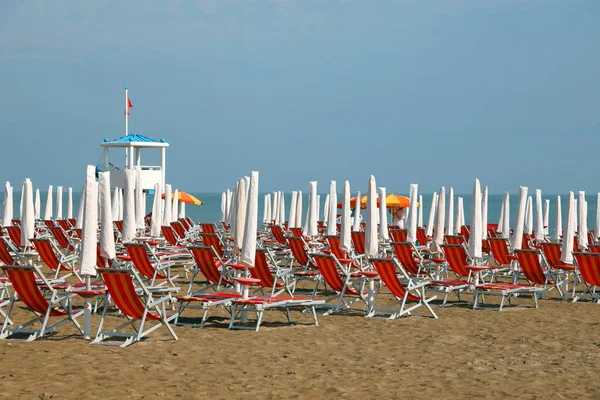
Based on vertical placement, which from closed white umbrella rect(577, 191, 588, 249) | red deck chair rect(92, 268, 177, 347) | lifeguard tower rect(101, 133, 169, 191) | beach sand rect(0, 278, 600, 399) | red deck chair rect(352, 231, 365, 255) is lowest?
beach sand rect(0, 278, 600, 399)

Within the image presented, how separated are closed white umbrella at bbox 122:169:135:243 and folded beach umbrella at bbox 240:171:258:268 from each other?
2.87m

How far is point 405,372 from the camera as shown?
6.15m

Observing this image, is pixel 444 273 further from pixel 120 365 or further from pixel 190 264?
pixel 120 365

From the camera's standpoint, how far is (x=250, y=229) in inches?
333

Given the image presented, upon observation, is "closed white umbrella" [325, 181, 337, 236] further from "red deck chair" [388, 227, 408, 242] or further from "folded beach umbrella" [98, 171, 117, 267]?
"folded beach umbrella" [98, 171, 117, 267]

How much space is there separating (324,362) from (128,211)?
5520 mm

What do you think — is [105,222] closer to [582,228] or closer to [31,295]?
[31,295]

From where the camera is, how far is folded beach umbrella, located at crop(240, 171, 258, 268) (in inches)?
328

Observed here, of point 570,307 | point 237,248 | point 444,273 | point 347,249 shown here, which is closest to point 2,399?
point 237,248

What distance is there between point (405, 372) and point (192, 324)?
2.83 meters

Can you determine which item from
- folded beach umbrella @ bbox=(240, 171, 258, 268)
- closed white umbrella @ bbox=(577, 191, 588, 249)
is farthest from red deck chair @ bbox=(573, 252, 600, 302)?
folded beach umbrella @ bbox=(240, 171, 258, 268)

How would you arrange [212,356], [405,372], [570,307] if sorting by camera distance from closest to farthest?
[405,372], [212,356], [570,307]

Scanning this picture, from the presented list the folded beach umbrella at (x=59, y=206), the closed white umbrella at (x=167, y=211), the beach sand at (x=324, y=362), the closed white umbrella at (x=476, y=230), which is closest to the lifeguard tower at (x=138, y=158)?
the folded beach umbrella at (x=59, y=206)

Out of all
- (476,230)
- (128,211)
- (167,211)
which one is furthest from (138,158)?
(476,230)
